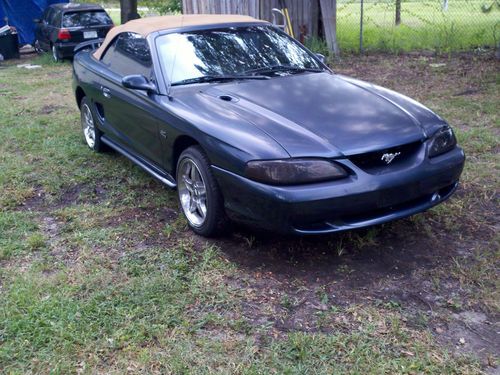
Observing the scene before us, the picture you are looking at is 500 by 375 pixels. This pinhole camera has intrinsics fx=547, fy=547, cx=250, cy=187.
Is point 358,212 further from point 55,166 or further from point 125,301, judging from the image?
point 55,166

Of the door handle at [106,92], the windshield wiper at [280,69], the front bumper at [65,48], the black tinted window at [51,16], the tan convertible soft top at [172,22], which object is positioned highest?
the tan convertible soft top at [172,22]

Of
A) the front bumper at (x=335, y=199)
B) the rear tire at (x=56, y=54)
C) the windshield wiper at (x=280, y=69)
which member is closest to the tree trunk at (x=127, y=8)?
the rear tire at (x=56, y=54)

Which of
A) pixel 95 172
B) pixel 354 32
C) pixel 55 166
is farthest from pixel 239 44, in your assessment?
pixel 354 32

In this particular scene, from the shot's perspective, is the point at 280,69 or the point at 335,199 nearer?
the point at 335,199

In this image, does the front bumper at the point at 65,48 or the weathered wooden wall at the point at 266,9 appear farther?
the front bumper at the point at 65,48

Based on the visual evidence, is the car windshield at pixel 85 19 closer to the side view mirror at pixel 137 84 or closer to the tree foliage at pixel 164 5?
the tree foliage at pixel 164 5

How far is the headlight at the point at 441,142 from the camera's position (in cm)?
370

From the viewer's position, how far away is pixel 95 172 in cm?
556

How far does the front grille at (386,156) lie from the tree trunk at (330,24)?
8.46m

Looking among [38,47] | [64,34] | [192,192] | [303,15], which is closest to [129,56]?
[192,192]

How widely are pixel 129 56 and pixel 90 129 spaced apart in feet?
4.73

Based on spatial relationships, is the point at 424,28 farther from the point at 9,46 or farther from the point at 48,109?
the point at 9,46

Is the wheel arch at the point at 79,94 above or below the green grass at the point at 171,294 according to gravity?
above

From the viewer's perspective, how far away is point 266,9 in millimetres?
11555
